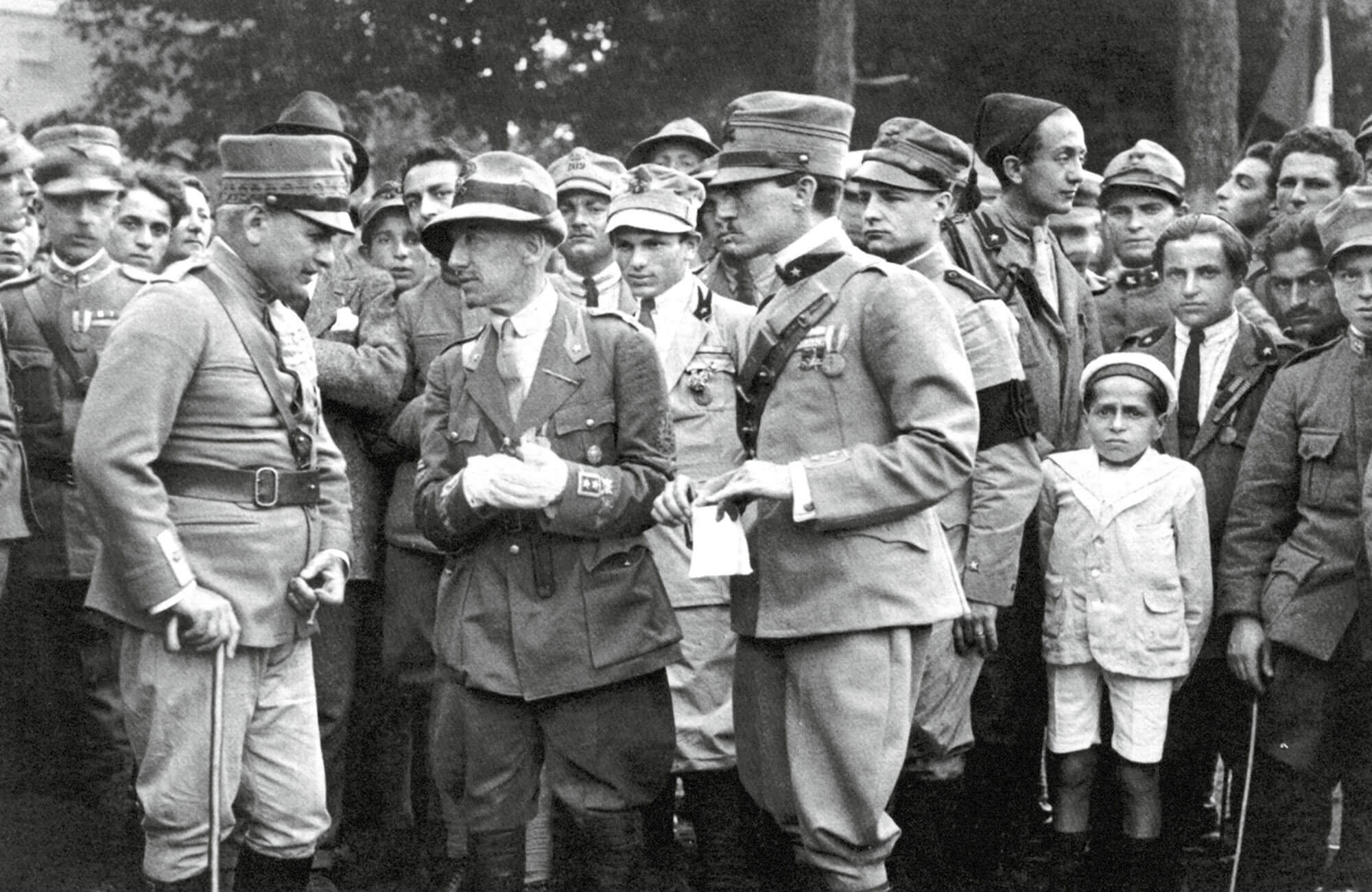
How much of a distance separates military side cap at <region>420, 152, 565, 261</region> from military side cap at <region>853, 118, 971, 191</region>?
144 centimetres

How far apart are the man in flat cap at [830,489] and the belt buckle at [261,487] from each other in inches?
51.4

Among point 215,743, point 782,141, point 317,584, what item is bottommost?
point 215,743

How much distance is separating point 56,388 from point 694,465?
2.54 meters

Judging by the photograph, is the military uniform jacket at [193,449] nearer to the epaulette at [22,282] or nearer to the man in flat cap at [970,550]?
the man in flat cap at [970,550]

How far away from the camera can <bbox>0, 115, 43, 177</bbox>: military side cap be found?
23.6 ft

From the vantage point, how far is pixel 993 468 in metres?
6.20

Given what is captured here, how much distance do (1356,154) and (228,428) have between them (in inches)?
204

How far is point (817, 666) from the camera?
501 cm

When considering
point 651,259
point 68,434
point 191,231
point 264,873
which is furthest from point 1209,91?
point 264,873

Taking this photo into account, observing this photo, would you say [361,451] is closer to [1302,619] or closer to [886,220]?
[886,220]

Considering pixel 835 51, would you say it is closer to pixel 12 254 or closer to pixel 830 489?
pixel 12 254

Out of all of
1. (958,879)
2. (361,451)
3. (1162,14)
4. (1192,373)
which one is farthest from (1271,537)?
(1162,14)

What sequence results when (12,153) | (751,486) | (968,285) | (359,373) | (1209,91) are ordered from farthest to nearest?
(1209,91) < (12,153) < (359,373) < (968,285) < (751,486)

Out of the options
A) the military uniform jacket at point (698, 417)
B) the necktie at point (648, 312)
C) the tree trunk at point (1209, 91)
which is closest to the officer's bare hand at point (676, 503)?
the military uniform jacket at point (698, 417)
